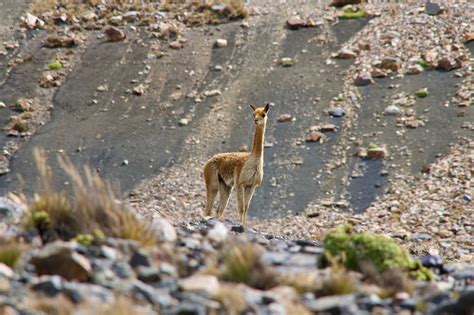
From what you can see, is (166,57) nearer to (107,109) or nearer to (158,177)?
(107,109)

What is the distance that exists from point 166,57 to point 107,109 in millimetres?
4834

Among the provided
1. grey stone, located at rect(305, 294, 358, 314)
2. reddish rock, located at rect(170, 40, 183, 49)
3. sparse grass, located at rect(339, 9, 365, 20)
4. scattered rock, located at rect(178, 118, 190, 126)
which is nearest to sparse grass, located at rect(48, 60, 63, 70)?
reddish rock, located at rect(170, 40, 183, 49)

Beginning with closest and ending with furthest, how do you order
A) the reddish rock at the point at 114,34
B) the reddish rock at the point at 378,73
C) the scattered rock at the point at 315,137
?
the scattered rock at the point at 315,137 < the reddish rock at the point at 378,73 < the reddish rock at the point at 114,34

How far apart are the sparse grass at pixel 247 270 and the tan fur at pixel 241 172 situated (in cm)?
1149

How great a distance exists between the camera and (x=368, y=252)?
12695 mm

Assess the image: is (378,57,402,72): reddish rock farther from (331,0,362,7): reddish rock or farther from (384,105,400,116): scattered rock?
(331,0,362,7): reddish rock

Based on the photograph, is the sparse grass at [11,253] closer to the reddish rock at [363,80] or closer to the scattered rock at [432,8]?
the reddish rock at [363,80]

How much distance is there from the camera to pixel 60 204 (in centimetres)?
1308

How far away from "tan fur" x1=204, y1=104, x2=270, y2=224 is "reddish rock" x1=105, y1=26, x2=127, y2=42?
868 inches

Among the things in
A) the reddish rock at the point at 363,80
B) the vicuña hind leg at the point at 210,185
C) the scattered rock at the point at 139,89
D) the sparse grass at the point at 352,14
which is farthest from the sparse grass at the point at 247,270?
the sparse grass at the point at 352,14

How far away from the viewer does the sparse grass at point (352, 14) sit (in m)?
45.6

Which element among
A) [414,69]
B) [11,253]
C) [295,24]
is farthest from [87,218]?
[295,24]

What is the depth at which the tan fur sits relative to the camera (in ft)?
77.2

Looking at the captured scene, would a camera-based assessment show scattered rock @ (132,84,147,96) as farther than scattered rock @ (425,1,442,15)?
No
